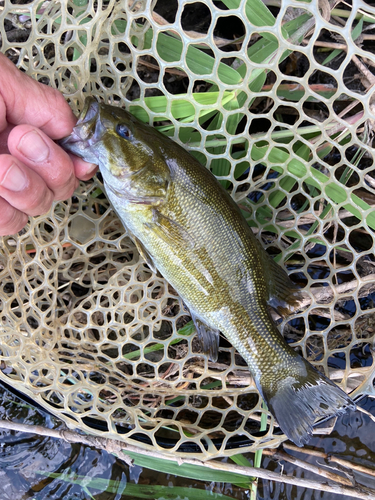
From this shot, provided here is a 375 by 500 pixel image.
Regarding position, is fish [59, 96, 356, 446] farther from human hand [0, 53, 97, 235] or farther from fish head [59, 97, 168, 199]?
human hand [0, 53, 97, 235]

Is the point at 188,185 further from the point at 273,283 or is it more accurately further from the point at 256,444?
the point at 256,444

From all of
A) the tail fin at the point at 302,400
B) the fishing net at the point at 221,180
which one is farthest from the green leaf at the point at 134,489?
the tail fin at the point at 302,400

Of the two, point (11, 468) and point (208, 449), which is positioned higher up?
point (208, 449)

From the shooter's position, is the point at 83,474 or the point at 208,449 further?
the point at 83,474

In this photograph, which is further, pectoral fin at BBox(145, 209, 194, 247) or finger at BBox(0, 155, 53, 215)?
pectoral fin at BBox(145, 209, 194, 247)

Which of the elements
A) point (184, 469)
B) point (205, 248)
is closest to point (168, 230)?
point (205, 248)

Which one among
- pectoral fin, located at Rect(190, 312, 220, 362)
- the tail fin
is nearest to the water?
the tail fin

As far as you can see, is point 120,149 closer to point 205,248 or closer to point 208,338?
point 205,248

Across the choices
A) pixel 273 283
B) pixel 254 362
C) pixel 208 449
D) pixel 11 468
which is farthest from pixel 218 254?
pixel 11 468
